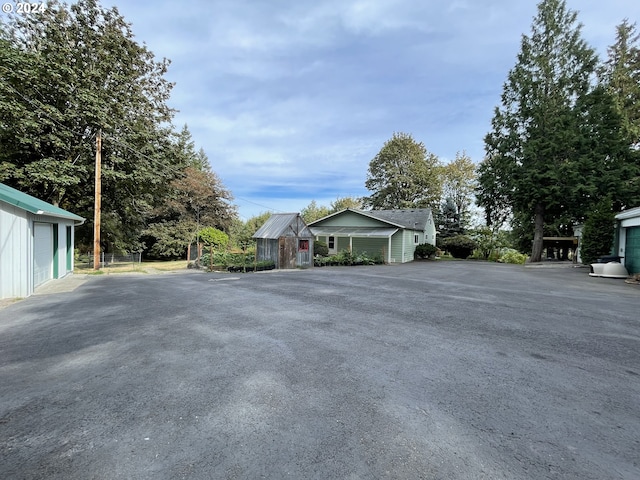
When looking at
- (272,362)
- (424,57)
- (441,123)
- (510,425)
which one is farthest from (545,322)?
(441,123)

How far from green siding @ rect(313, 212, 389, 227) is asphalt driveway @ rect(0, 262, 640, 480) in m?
17.8

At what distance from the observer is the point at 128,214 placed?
22609 millimetres

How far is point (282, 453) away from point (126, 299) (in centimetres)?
742

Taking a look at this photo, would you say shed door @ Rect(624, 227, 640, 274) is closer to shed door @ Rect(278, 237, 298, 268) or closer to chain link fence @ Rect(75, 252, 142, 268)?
shed door @ Rect(278, 237, 298, 268)

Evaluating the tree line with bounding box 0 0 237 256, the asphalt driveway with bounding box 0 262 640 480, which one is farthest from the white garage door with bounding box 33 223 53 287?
the tree line with bounding box 0 0 237 256

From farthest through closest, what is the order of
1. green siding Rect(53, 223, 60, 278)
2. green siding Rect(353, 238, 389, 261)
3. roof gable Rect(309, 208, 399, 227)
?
1. roof gable Rect(309, 208, 399, 227)
2. green siding Rect(353, 238, 389, 261)
3. green siding Rect(53, 223, 60, 278)

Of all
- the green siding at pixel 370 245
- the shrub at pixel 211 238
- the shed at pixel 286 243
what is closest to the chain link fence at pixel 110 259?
the shrub at pixel 211 238

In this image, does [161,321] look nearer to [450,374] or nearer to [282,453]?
[282,453]

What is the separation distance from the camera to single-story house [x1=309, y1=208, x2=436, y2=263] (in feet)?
74.0

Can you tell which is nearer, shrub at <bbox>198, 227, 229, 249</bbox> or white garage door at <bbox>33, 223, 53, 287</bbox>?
white garage door at <bbox>33, 223, 53, 287</bbox>

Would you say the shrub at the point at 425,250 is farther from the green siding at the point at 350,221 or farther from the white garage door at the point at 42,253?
the white garage door at the point at 42,253

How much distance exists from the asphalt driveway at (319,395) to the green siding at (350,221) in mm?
17768

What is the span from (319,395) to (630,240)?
658 inches
